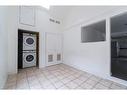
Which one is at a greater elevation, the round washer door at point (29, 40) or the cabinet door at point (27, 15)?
the cabinet door at point (27, 15)

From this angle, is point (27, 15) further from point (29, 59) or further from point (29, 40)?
point (29, 59)

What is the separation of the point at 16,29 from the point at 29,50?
121 centimetres

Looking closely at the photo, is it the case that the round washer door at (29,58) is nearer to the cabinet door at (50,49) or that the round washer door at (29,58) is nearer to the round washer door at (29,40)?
the round washer door at (29,40)

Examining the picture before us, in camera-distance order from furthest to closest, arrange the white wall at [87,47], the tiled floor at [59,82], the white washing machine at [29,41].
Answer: the white washing machine at [29,41] → the white wall at [87,47] → the tiled floor at [59,82]

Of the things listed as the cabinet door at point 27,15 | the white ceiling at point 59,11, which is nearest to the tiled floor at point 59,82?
the cabinet door at point 27,15

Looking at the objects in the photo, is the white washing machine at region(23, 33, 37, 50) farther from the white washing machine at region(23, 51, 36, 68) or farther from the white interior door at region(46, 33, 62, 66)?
the white interior door at region(46, 33, 62, 66)

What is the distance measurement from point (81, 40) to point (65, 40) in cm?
138

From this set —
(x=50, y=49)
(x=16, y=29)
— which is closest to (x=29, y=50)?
(x=50, y=49)

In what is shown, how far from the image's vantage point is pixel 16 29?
316 cm

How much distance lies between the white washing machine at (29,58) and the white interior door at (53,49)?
2.30 feet

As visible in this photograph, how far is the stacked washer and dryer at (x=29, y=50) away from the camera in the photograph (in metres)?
3.84

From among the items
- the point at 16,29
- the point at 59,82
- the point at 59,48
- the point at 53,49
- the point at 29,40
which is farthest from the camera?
the point at 59,48

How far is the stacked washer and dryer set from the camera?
3836 mm

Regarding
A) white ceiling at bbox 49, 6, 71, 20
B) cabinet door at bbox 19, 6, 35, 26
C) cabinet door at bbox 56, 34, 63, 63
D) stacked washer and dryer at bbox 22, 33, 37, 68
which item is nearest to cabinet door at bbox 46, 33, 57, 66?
cabinet door at bbox 56, 34, 63, 63
